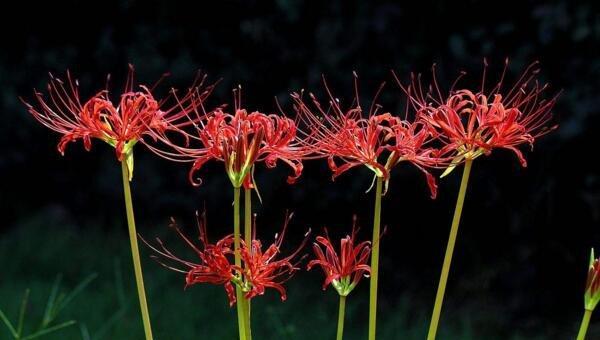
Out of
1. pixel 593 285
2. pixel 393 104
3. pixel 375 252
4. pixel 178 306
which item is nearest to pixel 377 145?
pixel 375 252

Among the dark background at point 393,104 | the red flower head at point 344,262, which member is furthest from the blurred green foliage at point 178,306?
the red flower head at point 344,262

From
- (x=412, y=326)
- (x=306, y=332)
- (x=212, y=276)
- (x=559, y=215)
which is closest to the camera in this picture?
(x=212, y=276)

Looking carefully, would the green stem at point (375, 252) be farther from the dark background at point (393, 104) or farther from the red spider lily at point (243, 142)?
the dark background at point (393, 104)

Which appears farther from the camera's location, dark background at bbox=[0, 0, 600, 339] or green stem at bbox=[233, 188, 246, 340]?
dark background at bbox=[0, 0, 600, 339]

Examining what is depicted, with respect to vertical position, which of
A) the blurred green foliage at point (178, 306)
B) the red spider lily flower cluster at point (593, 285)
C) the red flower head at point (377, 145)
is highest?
the red flower head at point (377, 145)

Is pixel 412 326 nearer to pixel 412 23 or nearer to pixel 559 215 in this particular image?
pixel 559 215

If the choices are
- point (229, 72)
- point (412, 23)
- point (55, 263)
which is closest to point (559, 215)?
point (412, 23)

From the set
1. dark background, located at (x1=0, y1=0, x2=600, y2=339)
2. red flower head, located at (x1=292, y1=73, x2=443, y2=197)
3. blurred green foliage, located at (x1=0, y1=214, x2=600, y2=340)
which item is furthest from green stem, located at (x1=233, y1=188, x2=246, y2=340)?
dark background, located at (x1=0, y1=0, x2=600, y2=339)

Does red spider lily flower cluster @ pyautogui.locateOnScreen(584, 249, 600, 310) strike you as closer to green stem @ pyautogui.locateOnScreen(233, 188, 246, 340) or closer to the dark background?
green stem @ pyautogui.locateOnScreen(233, 188, 246, 340)
